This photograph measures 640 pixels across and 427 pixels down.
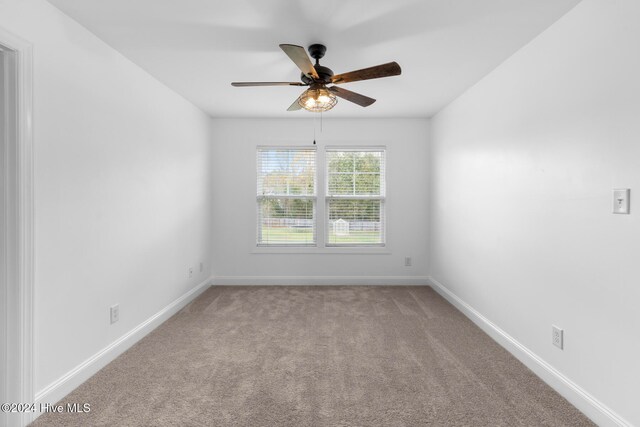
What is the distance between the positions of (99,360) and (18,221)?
3.82 feet

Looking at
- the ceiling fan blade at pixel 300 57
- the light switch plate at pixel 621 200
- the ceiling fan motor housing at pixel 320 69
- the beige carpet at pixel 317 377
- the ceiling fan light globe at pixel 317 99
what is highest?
the ceiling fan motor housing at pixel 320 69

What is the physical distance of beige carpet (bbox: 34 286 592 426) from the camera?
181 centimetres

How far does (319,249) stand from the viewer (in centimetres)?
463

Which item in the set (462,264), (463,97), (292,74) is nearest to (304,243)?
(462,264)

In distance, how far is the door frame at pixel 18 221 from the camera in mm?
1695

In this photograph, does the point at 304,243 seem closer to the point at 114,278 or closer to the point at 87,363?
the point at 114,278

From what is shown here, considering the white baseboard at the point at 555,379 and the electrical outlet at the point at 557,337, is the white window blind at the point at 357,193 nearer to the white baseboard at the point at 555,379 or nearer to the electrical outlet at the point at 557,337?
the white baseboard at the point at 555,379

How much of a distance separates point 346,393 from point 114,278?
192 cm

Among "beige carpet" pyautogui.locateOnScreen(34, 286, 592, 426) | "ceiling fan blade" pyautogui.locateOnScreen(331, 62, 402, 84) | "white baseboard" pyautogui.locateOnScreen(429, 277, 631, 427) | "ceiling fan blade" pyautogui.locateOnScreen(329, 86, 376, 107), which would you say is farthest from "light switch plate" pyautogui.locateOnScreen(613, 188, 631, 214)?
"ceiling fan blade" pyautogui.locateOnScreen(329, 86, 376, 107)

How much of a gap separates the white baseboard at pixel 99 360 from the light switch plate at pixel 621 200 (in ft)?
10.8

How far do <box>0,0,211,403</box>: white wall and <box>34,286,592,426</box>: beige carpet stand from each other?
38cm

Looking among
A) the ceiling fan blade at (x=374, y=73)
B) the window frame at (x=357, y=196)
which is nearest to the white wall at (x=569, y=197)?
the ceiling fan blade at (x=374, y=73)

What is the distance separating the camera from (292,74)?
2965 millimetres

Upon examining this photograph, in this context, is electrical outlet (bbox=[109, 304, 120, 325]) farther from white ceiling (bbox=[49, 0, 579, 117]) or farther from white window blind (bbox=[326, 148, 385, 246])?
white window blind (bbox=[326, 148, 385, 246])
